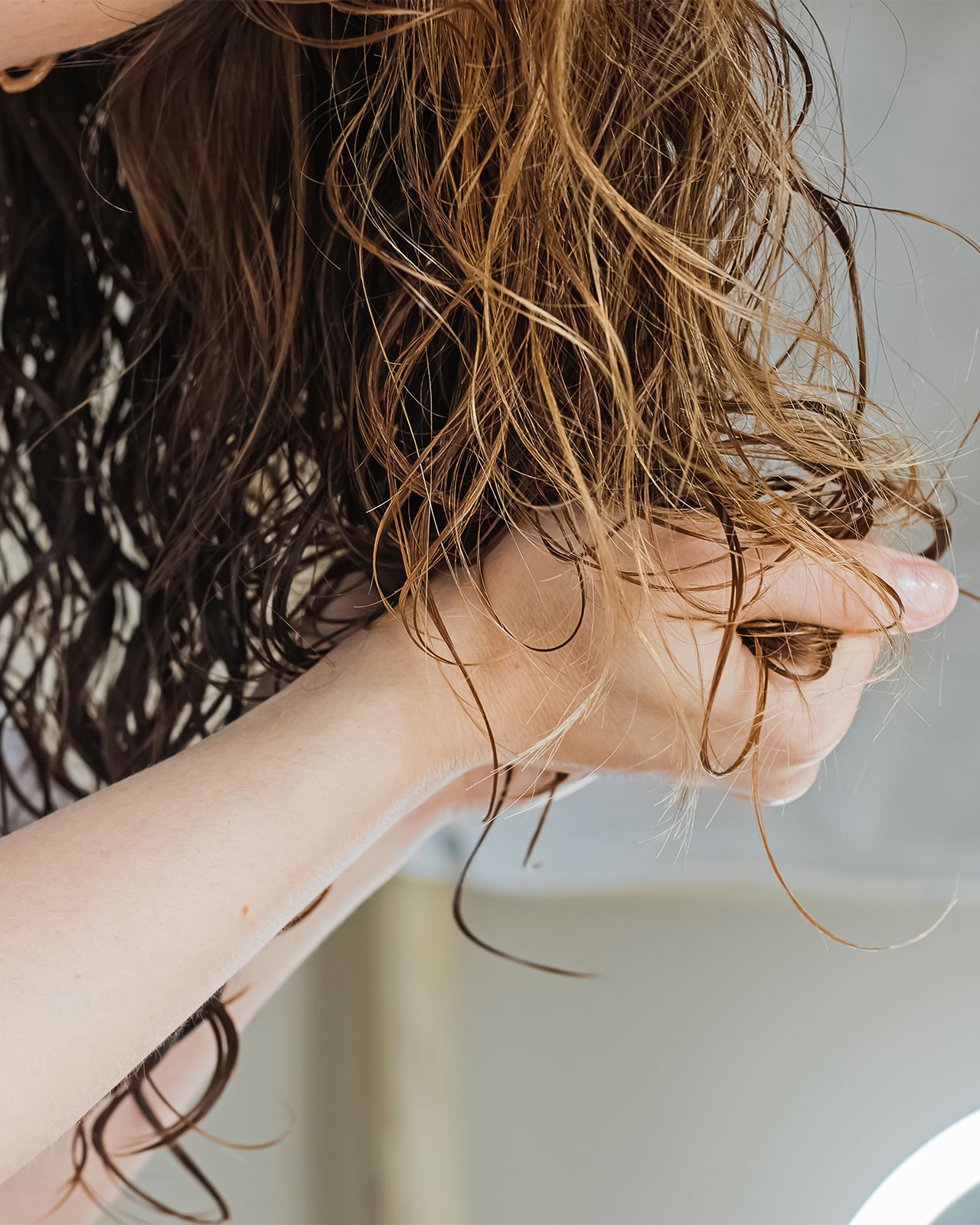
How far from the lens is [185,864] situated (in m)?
0.25

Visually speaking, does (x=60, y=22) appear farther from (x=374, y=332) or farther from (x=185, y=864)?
(x=185, y=864)

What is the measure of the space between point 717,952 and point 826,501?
0.32 metres

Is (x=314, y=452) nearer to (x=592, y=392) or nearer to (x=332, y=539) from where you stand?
(x=332, y=539)

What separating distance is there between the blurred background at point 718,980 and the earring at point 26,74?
250 mm

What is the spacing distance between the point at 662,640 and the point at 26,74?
279 millimetres

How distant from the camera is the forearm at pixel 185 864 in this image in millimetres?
214

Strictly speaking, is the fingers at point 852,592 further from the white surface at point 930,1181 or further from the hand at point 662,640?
the white surface at point 930,1181

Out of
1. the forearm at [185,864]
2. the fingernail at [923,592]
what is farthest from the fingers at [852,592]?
the forearm at [185,864]

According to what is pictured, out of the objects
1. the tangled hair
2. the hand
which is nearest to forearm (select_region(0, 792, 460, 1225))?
the tangled hair

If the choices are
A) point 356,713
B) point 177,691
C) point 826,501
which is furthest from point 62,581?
point 826,501

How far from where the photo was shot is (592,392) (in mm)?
262

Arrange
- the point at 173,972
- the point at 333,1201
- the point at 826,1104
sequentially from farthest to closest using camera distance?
the point at 333,1201 < the point at 826,1104 < the point at 173,972

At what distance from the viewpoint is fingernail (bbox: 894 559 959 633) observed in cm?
29

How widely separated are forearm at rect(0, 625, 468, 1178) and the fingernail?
152 mm
